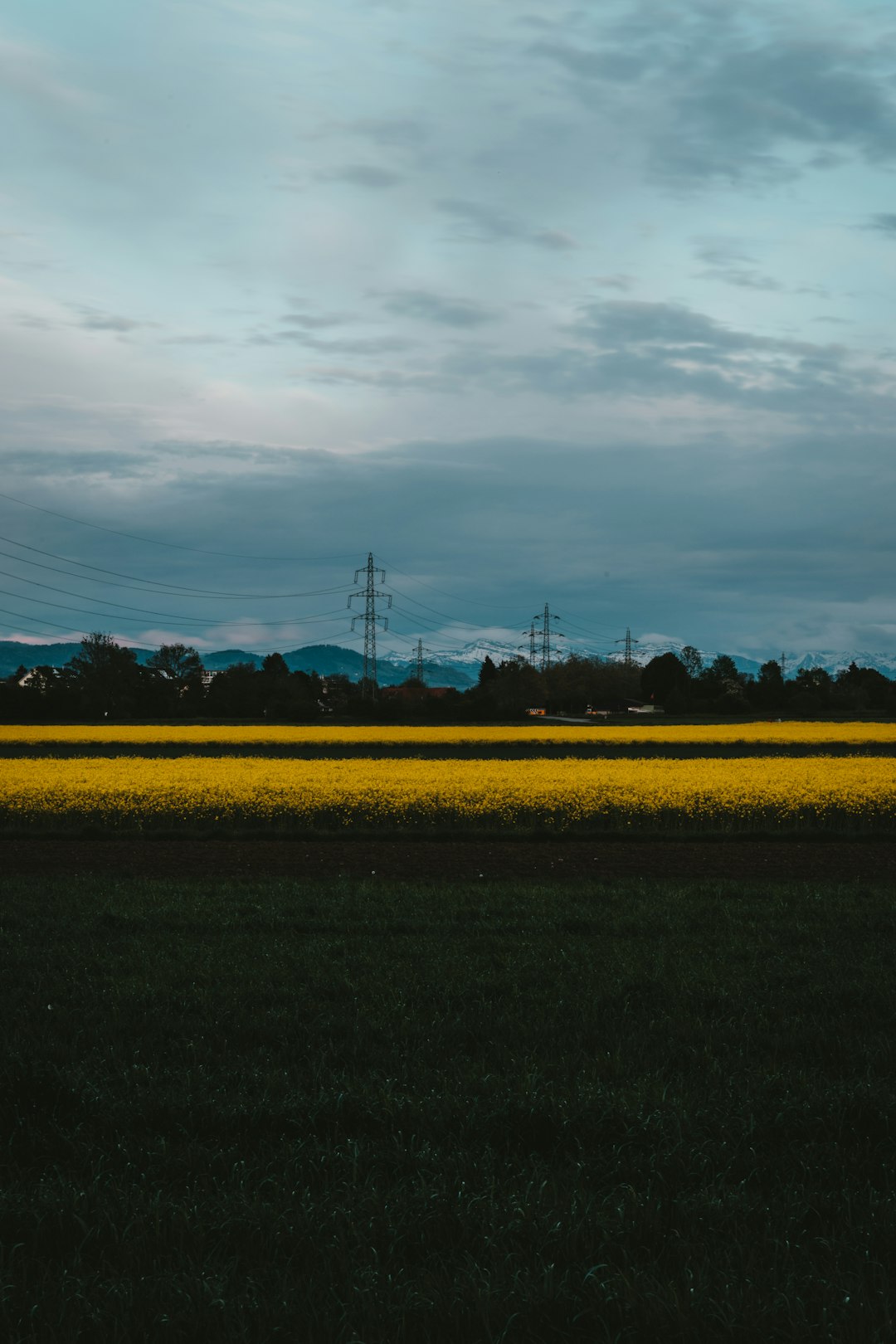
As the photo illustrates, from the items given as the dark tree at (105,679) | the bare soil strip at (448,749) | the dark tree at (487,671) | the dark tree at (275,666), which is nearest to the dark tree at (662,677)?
the dark tree at (487,671)

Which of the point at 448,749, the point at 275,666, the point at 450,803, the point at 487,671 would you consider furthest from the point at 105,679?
the point at 450,803

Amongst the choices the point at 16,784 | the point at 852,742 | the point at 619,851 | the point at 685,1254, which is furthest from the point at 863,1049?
the point at 852,742

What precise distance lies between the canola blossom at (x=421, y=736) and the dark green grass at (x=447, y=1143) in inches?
1441

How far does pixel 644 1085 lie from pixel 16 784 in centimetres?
1874

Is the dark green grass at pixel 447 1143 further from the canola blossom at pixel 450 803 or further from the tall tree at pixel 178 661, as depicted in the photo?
the tall tree at pixel 178 661

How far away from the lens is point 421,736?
46.4m

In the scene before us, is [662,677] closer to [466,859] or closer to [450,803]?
[450,803]

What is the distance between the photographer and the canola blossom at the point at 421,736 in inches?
1736

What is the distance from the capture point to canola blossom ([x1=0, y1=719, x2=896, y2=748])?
145 ft

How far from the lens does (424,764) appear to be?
28.7 metres

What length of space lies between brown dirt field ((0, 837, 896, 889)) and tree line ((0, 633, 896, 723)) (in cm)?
4940

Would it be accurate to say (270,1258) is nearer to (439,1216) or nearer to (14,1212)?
(439,1216)

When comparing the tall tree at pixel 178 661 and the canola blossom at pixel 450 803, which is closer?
the canola blossom at pixel 450 803

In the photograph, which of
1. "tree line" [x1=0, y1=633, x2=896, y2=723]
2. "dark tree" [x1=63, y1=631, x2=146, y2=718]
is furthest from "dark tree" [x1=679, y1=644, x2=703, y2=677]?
"dark tree" [x1=63, y1=631, x2=146, y2=718]
